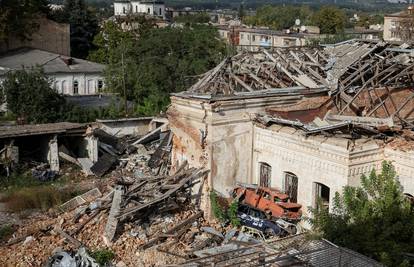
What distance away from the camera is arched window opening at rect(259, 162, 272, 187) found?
1986cm

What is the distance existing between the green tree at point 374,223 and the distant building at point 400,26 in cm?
4739

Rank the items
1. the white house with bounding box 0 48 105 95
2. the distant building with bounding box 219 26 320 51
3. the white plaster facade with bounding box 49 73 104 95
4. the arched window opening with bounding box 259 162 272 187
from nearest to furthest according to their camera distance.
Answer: the arched window opening with bounding box 259 162 272 187 → the white house with bounding box 0 48 105 95 → the white plaster facade with bounding box 49 73 104 95 → the distant building with bounding box 219 26 320 51

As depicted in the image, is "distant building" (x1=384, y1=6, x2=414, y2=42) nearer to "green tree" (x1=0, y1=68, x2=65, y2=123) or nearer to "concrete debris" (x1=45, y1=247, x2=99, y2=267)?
"green tree" (x1=0, y1=68, x2=65, y2=123)

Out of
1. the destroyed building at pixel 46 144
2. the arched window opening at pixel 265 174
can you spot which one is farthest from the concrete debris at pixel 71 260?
the destroyed building at pixel 46 144

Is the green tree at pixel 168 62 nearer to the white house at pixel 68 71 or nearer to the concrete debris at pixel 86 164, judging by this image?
the white house at pixel 68 71

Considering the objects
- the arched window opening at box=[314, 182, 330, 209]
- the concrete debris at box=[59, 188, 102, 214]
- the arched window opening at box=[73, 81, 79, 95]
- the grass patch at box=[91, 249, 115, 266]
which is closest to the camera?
the grass patch at box=[91, 249, 115, 266]

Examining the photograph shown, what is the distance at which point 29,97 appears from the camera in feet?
95.8

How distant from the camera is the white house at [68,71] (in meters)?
43.8

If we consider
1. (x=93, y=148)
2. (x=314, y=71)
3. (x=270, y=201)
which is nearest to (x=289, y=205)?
(x=270, y=201)

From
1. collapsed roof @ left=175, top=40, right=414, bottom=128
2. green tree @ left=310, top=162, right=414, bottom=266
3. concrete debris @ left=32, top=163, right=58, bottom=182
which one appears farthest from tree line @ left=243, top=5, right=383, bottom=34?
green tree @ left=310, top=162, right=414, bottom=266

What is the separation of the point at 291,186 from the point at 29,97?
1605 cm

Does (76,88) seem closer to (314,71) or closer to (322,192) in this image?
(314,71)

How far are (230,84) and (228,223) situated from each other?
5.32 metres

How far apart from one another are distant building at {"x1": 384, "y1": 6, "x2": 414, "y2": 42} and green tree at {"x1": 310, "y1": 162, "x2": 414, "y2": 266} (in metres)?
47.4
